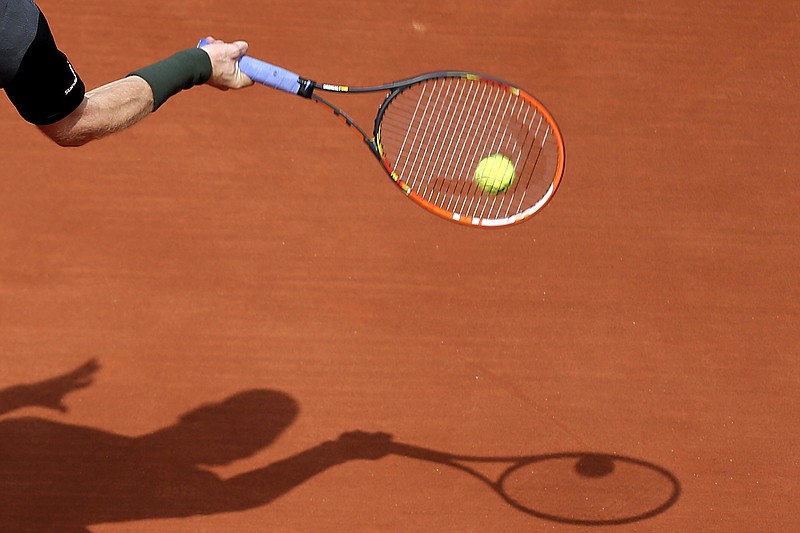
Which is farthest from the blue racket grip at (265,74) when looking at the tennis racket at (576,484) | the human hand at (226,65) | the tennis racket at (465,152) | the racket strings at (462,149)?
the tennis racket at (576,484)

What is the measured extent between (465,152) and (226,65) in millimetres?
1579

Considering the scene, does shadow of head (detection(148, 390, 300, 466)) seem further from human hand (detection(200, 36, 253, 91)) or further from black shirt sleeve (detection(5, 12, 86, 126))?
black shirt sleeve (detection(5, 12, 86, 126))

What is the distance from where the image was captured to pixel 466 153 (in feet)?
18.9

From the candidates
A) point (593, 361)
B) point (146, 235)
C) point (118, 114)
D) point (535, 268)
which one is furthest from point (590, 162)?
point (118, 114)

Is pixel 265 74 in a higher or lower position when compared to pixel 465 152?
higher

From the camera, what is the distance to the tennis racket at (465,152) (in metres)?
5.39

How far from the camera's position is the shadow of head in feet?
19.2

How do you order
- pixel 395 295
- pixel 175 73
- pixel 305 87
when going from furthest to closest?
pixel 395 295
pixel 305 87
pixel 175 73

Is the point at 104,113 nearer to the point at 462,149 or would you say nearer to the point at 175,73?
the point at 175,73

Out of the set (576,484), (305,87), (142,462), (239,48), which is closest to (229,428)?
(142,462)

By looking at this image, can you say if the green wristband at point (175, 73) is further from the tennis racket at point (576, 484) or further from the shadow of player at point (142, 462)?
the tennis racket at point (576, 484)

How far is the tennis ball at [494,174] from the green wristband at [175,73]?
1.52 m

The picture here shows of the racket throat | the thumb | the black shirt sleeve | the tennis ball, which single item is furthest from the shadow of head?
the black shirt sleeve

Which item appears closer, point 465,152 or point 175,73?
point 175,73
